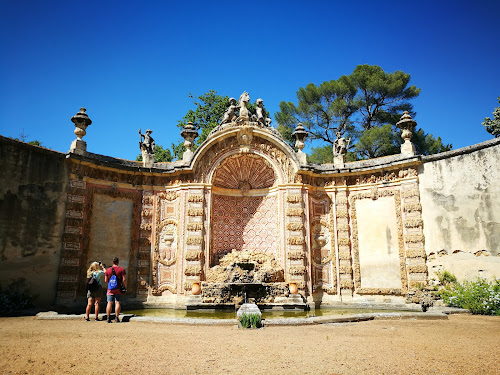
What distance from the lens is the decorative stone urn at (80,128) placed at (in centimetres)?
1448

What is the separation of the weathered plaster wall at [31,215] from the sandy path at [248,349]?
146 inches

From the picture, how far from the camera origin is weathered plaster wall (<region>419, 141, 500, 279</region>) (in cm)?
1253

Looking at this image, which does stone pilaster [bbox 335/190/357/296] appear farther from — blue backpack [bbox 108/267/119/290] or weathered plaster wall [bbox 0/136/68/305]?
weathered plaster wall [bbox 0/136/68/305]

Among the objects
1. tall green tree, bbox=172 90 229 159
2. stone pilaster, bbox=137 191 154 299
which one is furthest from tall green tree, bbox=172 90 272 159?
stone pilaster, bbox=137 191 154 299

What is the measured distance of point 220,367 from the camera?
500cm

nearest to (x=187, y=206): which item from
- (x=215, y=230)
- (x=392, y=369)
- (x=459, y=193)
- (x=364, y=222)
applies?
(x=215, y=230)

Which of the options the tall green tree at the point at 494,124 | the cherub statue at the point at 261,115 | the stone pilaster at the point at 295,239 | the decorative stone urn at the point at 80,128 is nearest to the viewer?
the decorative stone urn at the point at 80,128

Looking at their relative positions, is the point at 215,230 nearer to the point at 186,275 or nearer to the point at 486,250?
the point at 186,275

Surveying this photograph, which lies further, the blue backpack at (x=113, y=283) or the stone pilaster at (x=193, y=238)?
the stone pilaster at (x=193, y=238)

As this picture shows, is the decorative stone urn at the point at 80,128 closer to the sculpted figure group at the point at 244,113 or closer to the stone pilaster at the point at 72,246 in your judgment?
the stone pilaster at the point at 72,246

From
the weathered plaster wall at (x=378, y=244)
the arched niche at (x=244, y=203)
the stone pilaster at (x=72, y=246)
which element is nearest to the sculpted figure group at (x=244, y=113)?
the arched niche at (x=244, y=203)

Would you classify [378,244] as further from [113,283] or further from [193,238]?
[113,283]

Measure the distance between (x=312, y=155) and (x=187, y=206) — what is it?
14.9 metres

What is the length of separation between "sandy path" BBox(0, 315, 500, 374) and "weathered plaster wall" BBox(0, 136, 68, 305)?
3.71 metres
